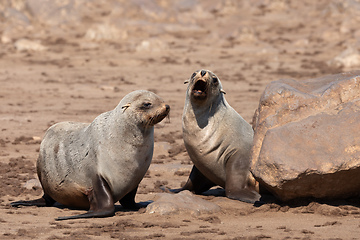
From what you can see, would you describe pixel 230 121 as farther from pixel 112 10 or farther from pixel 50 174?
pixel 112 10

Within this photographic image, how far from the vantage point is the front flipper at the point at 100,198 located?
242 inches

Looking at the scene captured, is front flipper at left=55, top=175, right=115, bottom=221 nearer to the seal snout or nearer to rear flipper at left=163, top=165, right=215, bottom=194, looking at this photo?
the seal snout

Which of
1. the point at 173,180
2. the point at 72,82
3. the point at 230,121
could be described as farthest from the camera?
the point at 72,82

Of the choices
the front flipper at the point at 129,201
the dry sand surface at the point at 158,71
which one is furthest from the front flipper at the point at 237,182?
the front flipper at the point at 129,201

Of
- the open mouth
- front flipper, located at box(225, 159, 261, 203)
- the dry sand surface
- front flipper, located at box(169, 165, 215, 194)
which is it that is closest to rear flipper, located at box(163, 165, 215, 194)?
front flipper, located at box(169, 165, 215, 194)

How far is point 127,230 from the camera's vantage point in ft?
18.2

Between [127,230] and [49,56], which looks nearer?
[127,230]

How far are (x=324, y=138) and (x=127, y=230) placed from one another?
1758 mm

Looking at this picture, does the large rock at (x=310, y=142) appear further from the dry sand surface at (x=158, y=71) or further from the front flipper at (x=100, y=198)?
the front flipper at (x=100, y=198)

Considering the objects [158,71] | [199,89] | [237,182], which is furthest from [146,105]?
[158,71]

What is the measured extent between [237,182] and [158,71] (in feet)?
29.8

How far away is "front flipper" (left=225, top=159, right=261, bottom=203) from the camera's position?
6.86m

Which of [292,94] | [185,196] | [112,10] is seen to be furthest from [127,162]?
[112,10]

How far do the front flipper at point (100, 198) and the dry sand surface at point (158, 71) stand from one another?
0.11m
